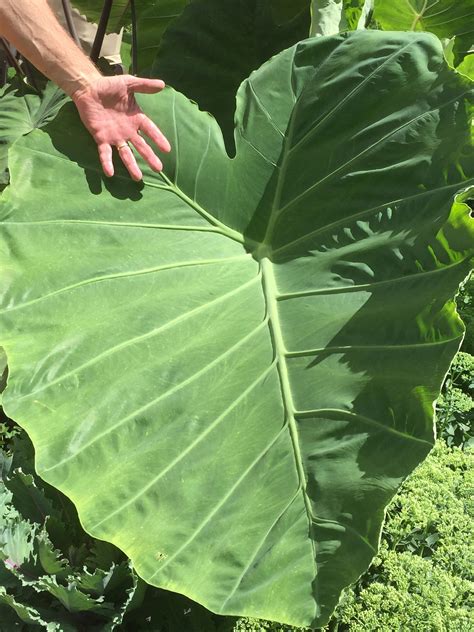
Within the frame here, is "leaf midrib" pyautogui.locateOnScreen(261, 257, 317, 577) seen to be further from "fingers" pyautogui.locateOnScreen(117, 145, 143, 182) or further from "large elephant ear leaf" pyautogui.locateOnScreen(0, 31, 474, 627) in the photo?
"fingers" pyautogui.locateOnScreen(117, 145, 143, 182)

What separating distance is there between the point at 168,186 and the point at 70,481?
61 cm

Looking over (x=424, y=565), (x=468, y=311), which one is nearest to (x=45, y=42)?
(x=424, y=565)

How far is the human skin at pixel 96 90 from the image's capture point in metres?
1.49

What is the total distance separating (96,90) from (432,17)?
0.95m

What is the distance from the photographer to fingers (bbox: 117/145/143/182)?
149cm

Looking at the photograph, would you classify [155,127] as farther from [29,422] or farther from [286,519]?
[286,519]

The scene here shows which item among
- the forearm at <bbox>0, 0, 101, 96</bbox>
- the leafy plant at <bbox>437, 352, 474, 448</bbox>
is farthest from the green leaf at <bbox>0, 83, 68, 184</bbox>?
the leafy plant at <bbox>437, 352, 474, 448</bbox>

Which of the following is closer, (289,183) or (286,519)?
(286,519)

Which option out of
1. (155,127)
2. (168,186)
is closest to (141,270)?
(168,186)

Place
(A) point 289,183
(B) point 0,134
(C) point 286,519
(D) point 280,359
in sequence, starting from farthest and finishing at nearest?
1. (B) point 0,134
2. (A) point 289,183
3. (D) point 280,359
4. (C) point 286,519

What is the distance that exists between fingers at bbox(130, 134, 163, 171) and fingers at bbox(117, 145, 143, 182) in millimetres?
18

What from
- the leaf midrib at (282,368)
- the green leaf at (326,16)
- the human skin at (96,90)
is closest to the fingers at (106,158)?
the human skin at (96,90)

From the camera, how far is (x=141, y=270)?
1.49m

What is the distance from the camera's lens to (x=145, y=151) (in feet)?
4.91
